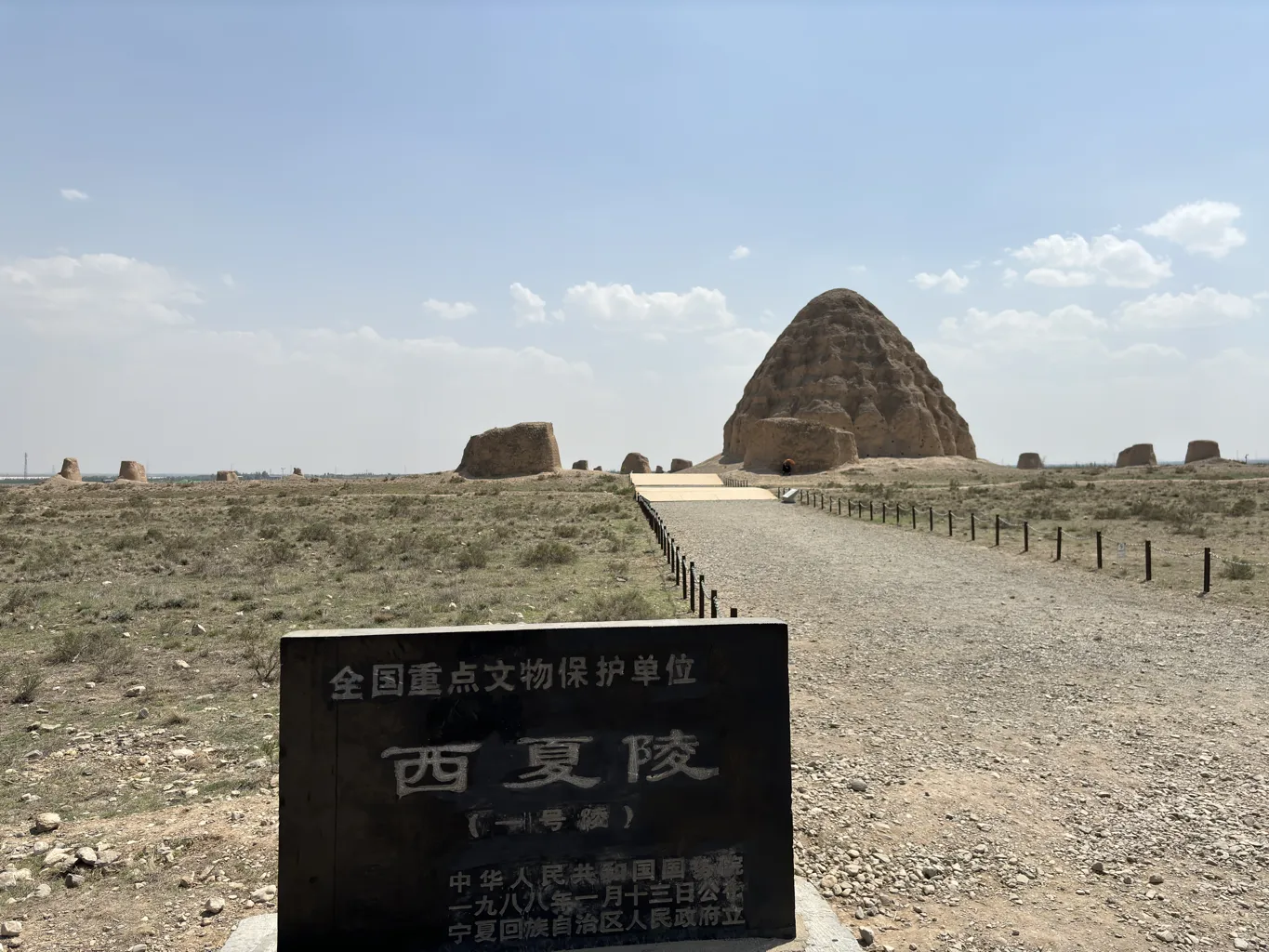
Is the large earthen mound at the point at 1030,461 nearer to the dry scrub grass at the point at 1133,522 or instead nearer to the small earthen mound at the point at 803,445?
the small earthen mound at the point at 803,445

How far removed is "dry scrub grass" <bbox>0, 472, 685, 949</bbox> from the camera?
161 inches

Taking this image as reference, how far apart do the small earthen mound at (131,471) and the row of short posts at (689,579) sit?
55.4m

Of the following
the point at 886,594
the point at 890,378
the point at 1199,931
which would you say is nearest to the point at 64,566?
the point at 886,594

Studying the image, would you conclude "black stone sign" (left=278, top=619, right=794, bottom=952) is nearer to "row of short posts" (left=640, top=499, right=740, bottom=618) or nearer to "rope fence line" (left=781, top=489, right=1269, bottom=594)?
"row of short posts" (left=640, top=499, right=740, bottom=618)

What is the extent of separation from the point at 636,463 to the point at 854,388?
95.1 feet

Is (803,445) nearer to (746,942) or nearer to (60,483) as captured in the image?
(60,483)

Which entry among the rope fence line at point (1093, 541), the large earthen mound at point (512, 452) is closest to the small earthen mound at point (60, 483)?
the large earthen mound at point (512, 452)

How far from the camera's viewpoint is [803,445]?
71.3 metres

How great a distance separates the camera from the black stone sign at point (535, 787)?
306 centimetres

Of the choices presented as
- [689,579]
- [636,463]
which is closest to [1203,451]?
[636,463]

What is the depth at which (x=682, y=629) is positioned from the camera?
3270mm

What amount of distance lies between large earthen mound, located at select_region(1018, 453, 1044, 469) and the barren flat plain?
7736cm

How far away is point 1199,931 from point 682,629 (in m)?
2.84

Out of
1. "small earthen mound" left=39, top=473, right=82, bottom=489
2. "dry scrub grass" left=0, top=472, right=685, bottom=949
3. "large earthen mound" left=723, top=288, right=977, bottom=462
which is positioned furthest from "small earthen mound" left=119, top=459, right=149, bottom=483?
"large earthen mound" left=723, top=288, right=977, bottom=462
